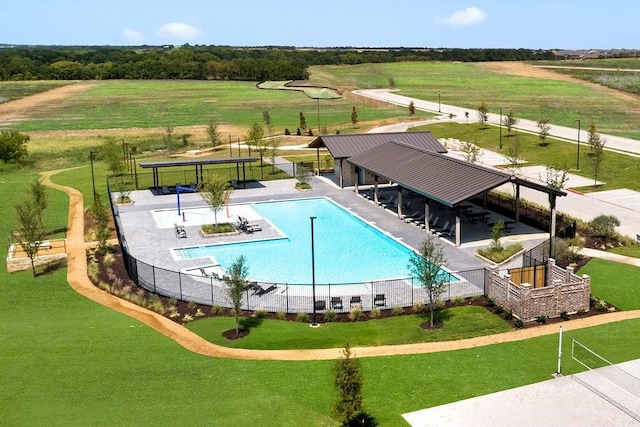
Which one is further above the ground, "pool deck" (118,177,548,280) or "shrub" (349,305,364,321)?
"pool deck" (118,177,548,280)

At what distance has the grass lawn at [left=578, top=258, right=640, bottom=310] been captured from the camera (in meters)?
26.4

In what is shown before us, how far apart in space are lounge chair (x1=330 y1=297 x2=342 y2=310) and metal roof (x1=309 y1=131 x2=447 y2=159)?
2499 cm

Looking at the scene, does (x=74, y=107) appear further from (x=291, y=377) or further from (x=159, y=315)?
(x=291, y=377)

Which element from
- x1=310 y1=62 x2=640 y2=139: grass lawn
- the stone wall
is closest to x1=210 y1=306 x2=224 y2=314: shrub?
the stone wall

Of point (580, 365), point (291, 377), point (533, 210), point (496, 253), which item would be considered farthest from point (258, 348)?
point (533, 210)

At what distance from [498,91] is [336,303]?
114499mm

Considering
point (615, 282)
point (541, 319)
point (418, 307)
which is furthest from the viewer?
point (615, 282)

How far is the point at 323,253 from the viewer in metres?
35.4

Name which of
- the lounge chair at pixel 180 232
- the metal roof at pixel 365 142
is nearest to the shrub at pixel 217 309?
the lounge chair at pixel 180 232

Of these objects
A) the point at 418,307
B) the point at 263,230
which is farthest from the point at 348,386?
the point at 263,230

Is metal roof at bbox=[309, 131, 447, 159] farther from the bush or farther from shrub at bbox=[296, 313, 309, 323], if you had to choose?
shrub at bbox=[296, 313, 309, 323]

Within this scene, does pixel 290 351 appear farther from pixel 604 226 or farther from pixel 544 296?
pixel 604 226

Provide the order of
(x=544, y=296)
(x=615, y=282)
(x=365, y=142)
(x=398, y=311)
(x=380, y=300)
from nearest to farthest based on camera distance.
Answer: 1. (x=544, y=296)
2. (x=398, y=311)
3. (x=380, y=300)
4. (x=615, y=282)
5. (x=365, y=142)

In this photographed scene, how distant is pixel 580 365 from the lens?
808 inches
